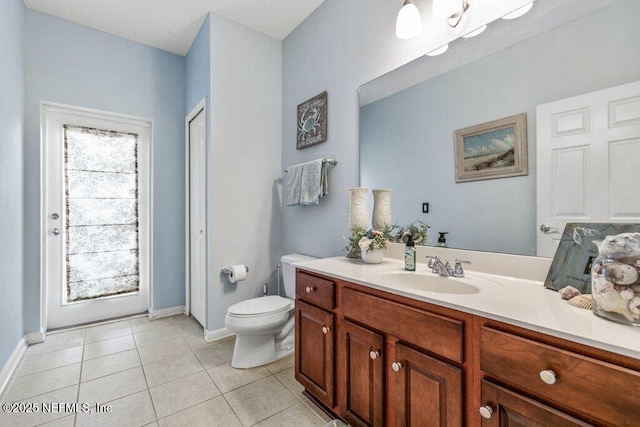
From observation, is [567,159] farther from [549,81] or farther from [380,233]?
[380,233]

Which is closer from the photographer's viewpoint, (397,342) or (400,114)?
(397,342)

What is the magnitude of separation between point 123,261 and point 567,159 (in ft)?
11.5

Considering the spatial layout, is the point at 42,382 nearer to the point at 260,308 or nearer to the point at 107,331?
the point at 107,331

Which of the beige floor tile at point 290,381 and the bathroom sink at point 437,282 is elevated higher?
the bathroom sink at point 437,282

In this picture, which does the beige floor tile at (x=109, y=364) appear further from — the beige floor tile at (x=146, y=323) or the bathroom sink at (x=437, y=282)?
the bathroom sink at (x=437, y=282)

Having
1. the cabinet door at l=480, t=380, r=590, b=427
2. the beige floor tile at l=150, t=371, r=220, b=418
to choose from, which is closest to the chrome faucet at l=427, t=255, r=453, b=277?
the cabinet door at l=480, t=380, r=590, b=427

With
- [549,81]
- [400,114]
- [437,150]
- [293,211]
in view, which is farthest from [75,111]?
[549,81]

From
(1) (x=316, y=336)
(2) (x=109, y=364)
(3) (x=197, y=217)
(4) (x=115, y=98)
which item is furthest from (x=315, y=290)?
(4) (x=115, y=98)

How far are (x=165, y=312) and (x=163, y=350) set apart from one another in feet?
2.70

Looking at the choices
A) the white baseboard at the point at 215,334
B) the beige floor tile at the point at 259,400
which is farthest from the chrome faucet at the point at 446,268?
the white baseboard at the point at 215,334

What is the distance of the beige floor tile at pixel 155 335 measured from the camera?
2.35 metres

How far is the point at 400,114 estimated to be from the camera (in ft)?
5.62

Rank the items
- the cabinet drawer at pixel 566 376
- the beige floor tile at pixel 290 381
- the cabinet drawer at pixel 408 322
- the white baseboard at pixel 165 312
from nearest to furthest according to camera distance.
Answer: the cabinet drawer at pixel 566 376 < the cabinet drawer at pixel 408 322 < the beige floor tile at pixel 290 381 < the white baseboard at pixel 165 312

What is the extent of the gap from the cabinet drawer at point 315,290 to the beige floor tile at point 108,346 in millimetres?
1655
